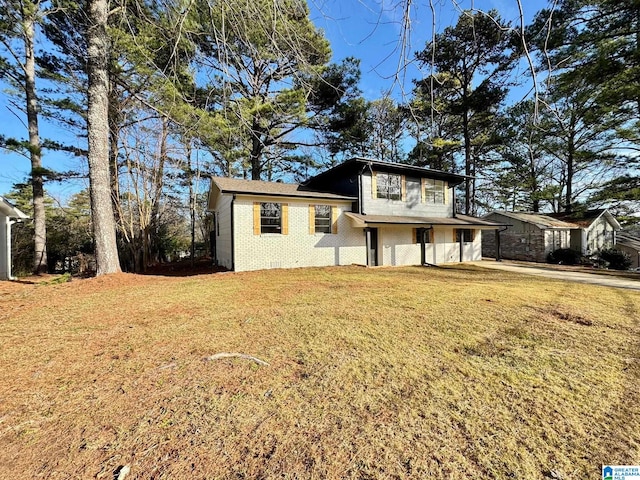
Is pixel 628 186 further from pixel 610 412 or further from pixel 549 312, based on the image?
pixel 610 412

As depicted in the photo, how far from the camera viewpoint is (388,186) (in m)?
13.3

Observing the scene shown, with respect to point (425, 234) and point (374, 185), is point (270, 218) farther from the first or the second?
point (425, 234)

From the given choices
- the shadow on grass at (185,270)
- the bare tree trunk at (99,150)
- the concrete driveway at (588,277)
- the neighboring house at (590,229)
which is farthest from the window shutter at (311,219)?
the neighboring house at (590,229)

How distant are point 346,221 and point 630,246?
24.7m

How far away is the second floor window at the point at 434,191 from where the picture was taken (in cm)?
1448

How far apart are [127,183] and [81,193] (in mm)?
6535

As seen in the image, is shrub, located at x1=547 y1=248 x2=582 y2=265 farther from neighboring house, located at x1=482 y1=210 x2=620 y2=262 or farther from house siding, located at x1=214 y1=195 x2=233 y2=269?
house siding, located at x1=214 y1=195 x2=233 y2=269

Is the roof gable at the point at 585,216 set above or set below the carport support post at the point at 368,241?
above

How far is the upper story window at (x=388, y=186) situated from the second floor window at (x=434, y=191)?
1876 millimetres

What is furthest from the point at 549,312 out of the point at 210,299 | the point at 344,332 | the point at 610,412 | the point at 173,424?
the point at 210,299

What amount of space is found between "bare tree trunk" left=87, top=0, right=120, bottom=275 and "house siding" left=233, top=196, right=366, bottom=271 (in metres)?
3.91

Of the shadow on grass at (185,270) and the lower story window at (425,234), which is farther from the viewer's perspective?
the lower story window at (425,234)

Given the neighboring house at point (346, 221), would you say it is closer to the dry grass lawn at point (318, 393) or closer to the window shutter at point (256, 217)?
the window shutter at point (256, 217)

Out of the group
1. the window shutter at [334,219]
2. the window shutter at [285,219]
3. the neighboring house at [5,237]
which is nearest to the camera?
the neighboring house at [5,237]
